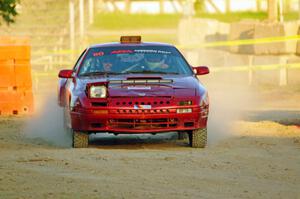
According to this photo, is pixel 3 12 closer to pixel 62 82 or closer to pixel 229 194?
pixel 62 82

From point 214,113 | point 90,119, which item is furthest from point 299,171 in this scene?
point 214,113

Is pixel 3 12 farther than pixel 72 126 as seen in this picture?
Yes

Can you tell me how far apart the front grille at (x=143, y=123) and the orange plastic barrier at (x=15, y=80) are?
23.2 feet

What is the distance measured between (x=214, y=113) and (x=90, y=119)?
6.22 meters

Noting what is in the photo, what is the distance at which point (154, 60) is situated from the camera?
16.1 m

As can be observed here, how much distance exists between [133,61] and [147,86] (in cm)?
127

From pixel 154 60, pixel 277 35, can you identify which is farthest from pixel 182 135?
pixel 277 35

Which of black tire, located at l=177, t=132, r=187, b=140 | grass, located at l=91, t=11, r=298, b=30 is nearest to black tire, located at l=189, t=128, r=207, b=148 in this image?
black tire, located at l=177, t=132, r=187, b=140

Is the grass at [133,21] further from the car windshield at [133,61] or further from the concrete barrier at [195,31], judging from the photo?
the car windshield at [133,61]

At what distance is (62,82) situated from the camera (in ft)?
56.4

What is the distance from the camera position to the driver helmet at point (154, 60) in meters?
16.0

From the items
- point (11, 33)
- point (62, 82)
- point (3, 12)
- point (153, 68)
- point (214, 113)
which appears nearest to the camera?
point (153, 68)

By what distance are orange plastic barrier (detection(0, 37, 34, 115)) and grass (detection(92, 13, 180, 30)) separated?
4215 centimetres

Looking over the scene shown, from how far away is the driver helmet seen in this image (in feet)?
52.4
